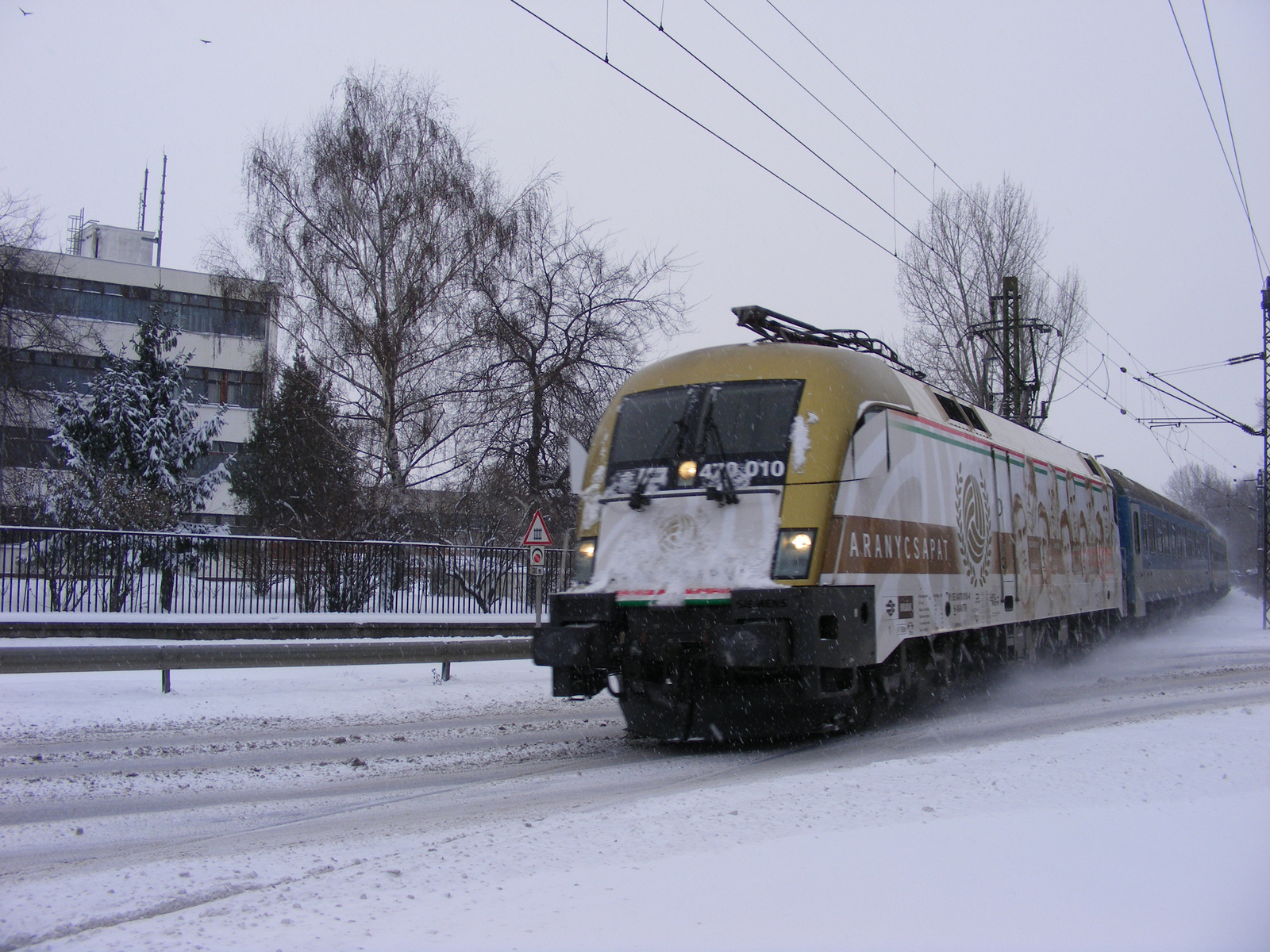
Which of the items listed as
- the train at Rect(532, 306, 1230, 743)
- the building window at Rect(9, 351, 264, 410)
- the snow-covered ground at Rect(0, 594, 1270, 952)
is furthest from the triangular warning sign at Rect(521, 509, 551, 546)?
the building window at Rect(9, 351, 264, 410)

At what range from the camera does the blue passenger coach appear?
19641 mm

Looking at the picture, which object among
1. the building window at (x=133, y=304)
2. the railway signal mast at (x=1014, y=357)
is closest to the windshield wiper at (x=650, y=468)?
the railway signal mast at (x=1014, y=357)

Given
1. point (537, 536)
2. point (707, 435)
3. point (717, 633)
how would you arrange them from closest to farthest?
1. point (717, 633)
2. point (707, 435)
3. point (537, 536)

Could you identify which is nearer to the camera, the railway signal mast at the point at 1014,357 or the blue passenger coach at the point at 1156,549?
the blue passenger coach at the point at 1156,549

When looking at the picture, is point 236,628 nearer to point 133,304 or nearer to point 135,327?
point 135,327

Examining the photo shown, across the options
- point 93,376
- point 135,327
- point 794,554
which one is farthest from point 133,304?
point 794,554

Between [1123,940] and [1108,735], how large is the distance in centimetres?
476

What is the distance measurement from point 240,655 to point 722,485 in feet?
19.6

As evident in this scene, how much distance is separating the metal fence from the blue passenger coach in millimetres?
11451

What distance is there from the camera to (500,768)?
7742mm

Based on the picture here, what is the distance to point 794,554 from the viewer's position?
7.89 m

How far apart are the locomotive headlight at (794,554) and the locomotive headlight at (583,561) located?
1.65 metres

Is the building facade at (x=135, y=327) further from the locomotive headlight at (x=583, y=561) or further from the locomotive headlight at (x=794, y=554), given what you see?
the locomotive headlight at (x=794, y=554)

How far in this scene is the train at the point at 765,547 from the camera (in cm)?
786
